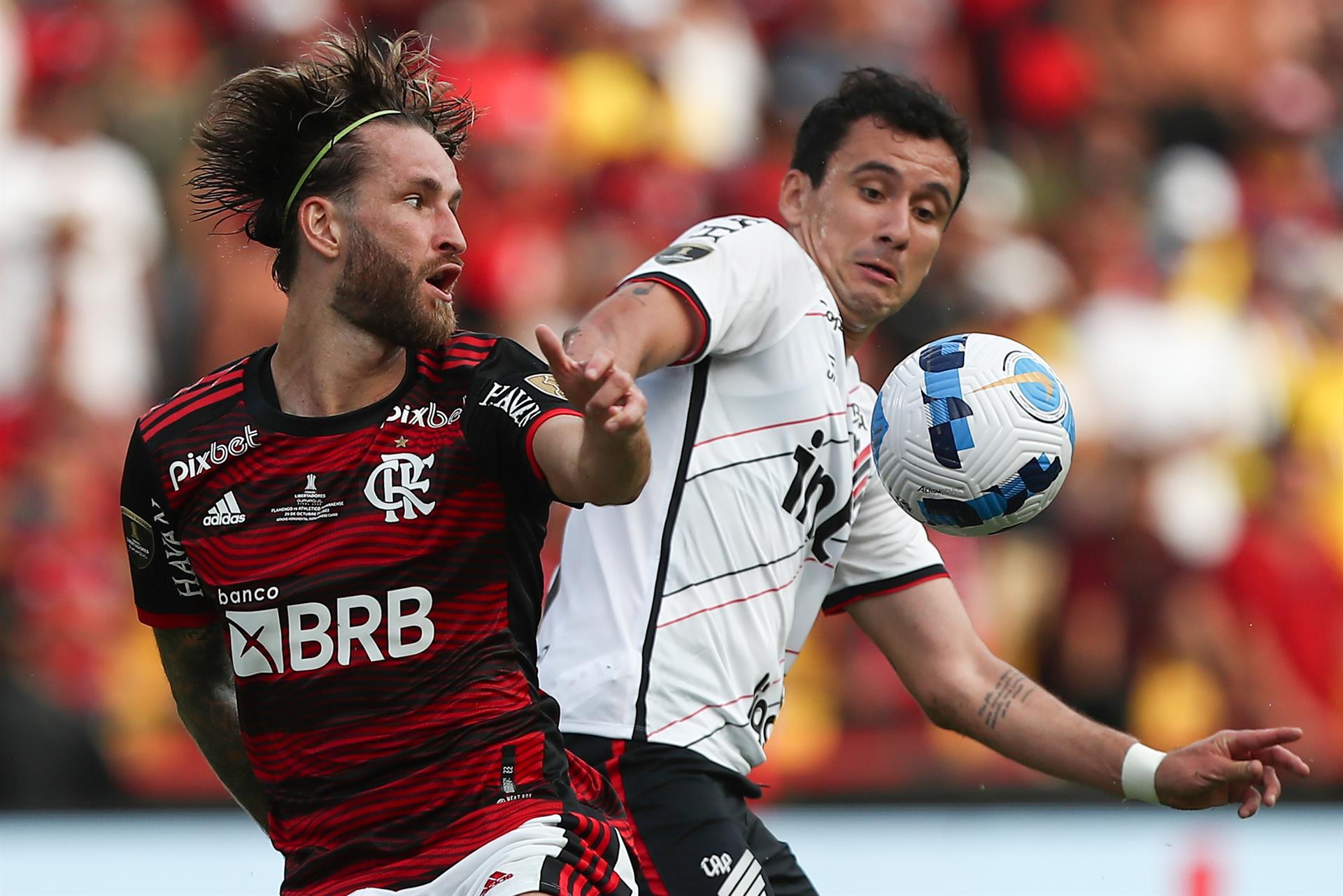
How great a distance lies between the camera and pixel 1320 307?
34.1ft

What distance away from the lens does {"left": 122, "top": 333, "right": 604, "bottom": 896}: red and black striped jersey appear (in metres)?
3.39

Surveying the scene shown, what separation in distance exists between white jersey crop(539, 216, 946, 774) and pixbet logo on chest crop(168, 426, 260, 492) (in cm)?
89

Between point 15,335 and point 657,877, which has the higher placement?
point 15,335

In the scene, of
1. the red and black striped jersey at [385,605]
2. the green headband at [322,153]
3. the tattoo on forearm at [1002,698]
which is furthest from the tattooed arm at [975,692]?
the green headband at [322,153]

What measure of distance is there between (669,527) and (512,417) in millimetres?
726

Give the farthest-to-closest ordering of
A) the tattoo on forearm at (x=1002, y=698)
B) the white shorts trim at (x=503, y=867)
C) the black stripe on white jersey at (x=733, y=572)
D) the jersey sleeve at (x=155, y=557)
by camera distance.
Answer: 1. the tattoo on forearm at (x=1002, y=698)
2. the black stripe on white jersey at (x=733, y=572)
3. the jersey sleeve at (x=155, y=557)
4. the white shorts trim at (x=503, y=867)

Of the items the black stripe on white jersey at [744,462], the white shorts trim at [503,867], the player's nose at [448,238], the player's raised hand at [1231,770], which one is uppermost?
the player's nose at [448,238]

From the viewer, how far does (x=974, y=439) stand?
4.05 m

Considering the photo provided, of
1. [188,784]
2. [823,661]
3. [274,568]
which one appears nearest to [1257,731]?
[274,568]

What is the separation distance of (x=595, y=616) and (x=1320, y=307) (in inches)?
299

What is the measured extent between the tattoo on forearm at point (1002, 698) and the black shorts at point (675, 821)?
0.92 m

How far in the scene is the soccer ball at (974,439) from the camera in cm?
407

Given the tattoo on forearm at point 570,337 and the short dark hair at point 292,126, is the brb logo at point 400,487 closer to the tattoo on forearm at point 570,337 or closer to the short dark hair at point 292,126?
the tattoo on forearm at point 570,337

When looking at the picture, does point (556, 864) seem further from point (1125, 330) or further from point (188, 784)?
point (1125, 330)
